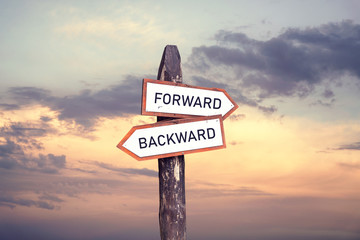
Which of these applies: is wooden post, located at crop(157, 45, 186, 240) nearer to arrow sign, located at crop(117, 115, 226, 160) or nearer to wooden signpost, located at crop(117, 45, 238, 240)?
wooden signpost, located at crop(117, 45, 238, 240)

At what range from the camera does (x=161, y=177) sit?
761cm

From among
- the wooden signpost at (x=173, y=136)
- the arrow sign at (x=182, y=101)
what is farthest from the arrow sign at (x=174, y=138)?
the arrow sign at (x=182, y=101)

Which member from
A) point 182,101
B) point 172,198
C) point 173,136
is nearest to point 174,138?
point 173,136

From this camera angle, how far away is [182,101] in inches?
302

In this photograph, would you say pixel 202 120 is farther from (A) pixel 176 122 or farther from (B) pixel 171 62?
(B) pixel 171 62

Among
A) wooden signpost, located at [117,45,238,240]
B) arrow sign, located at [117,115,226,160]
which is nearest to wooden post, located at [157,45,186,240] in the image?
wooden signpost, located at [117,45,238,240]

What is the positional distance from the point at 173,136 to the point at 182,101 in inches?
27.5

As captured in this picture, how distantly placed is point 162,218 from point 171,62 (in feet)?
9.62

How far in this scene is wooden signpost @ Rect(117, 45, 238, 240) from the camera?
7293mm

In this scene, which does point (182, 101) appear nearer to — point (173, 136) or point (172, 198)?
point (173, 136)

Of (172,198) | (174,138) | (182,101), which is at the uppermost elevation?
(182,101)

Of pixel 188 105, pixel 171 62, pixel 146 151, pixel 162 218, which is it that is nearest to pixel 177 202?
pixel 162 218

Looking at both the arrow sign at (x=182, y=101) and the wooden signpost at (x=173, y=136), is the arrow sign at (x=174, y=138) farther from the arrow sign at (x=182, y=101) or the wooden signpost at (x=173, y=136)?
the arrow sign at (x=182, y=101)

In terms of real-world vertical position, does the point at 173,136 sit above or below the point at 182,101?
below
